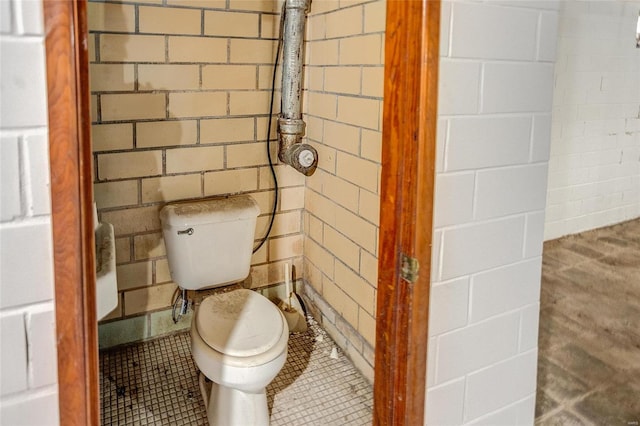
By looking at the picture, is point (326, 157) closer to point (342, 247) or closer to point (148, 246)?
point (342, 247)

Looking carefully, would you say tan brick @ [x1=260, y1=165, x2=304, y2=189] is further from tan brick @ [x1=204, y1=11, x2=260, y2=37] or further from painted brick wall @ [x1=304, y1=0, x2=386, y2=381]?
tan brick @ [x1=204, y1=11, x2=260, y2=37]

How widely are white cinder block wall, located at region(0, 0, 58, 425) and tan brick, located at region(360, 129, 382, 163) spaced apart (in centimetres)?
143

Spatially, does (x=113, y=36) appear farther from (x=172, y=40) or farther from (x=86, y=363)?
(x=86, y=363)

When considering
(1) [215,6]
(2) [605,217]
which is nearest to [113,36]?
(1) [215,6]

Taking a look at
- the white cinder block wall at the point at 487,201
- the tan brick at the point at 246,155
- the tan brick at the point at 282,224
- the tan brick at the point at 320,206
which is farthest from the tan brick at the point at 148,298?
the white cinder block wall at the point at 487,201

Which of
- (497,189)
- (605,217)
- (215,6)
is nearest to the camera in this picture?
(497,189)

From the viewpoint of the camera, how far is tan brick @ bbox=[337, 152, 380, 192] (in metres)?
2.18

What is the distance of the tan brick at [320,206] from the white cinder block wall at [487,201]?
1201 mm

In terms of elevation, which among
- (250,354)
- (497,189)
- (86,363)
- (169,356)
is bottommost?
(169,356)

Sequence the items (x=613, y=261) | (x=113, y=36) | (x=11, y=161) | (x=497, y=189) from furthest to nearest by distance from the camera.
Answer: (x=613, y=261) → (x=113, y=36) → (x=497, y=189) → (x=11, y=161)

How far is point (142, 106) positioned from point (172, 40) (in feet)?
1.08

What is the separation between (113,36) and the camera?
2240 mm

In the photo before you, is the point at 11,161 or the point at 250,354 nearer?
the point at 11,161

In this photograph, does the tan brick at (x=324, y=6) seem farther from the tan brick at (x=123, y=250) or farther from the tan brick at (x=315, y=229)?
the tan brick at (x=123, y=250)
